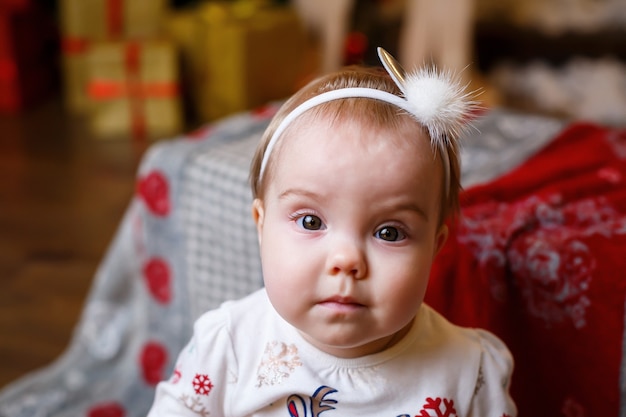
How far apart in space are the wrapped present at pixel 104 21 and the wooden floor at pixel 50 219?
0.89ft

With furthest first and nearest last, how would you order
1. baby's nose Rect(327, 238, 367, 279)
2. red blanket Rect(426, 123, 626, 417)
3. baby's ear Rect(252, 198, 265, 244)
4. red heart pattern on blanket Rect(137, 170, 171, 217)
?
red heart pattern on blanket Rect(137, 170, 171, 217) → red blanket Rect(426, 123, 626, 417) → baby's ear Rect(252, 198, 265, 244) → baby's nose Rect(327, 238, 367, 279)

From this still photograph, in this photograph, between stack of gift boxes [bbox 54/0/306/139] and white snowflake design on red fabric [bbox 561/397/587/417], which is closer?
white snowflake design on red fabric [bbox 561/397/587/417]

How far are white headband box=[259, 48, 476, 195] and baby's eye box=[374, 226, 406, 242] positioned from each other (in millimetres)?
81

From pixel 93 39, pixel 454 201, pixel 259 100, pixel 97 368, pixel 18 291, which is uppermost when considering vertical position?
pixel 93 39

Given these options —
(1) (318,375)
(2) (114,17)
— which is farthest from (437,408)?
(2) (114,17)

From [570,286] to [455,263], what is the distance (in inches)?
6.0

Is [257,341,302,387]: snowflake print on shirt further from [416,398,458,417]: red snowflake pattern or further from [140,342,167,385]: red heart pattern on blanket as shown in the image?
[140,342,167,385]: red heart pattern on blanket

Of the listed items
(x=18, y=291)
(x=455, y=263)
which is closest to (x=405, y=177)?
(x=455, y=263)

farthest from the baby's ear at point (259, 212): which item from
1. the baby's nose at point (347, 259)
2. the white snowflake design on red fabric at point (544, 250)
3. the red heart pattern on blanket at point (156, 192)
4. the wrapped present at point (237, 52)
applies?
the wrapped present at point (237, 52)

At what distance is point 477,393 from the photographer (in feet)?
2.78

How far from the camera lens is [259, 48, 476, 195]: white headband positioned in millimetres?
744

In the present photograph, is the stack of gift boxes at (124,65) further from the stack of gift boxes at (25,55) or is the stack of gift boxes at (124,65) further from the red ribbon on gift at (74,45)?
the stack of gift boxes at (25,55)

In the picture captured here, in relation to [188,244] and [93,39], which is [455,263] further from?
[93,39]

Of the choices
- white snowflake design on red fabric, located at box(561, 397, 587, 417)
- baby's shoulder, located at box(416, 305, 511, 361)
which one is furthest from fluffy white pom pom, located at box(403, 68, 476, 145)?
white snowflake design on red fabric, located at box(561, 397, 587, 417)
